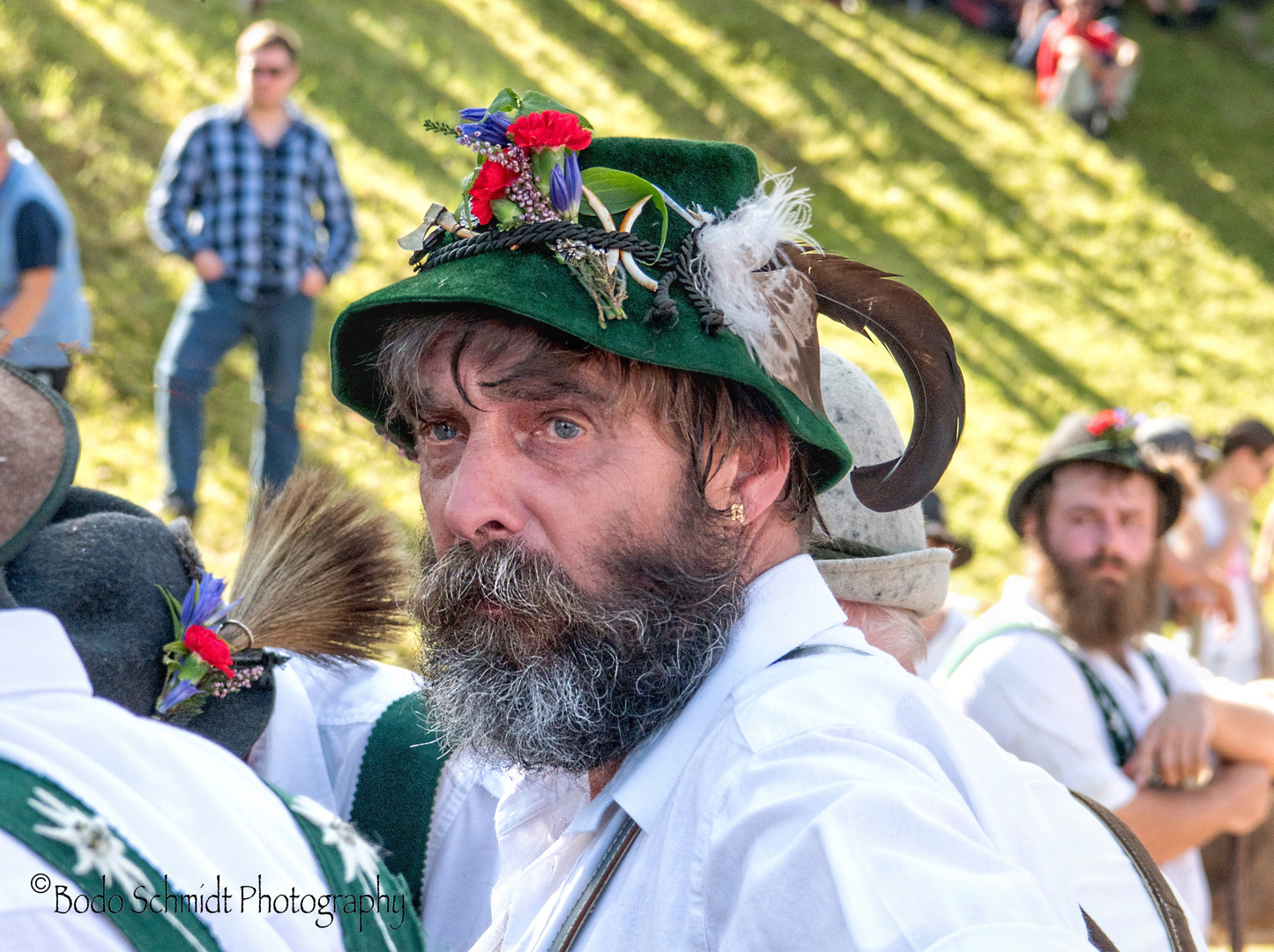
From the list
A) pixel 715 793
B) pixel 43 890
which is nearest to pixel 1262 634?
pixel 715 793

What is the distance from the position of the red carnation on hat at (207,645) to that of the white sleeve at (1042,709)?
2245 millimetres

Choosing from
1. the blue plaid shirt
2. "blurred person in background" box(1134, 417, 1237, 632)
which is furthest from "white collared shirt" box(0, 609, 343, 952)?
"blurred person in background" box(1134, 417, 1237, 632)

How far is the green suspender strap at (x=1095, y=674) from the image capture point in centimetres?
342

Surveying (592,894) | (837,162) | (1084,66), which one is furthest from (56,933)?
(1084,66)

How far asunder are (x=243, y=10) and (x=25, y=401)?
33.9 feet

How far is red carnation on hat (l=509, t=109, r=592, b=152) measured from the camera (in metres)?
1.58

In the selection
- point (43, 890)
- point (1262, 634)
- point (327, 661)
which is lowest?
point (1262, 634)

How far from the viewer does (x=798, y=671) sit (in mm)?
1312

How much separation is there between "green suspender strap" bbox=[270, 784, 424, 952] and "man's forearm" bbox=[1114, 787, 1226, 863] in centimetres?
248

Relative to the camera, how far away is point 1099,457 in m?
3.82

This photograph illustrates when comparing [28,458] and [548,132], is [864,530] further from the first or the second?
[28,458]

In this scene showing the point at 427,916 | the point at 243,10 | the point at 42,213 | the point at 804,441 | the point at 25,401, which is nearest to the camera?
the point at 25,401

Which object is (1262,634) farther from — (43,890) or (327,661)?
(43,890)

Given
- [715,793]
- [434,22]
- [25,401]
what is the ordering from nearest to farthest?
[715,793], [25,401], [434,22]
